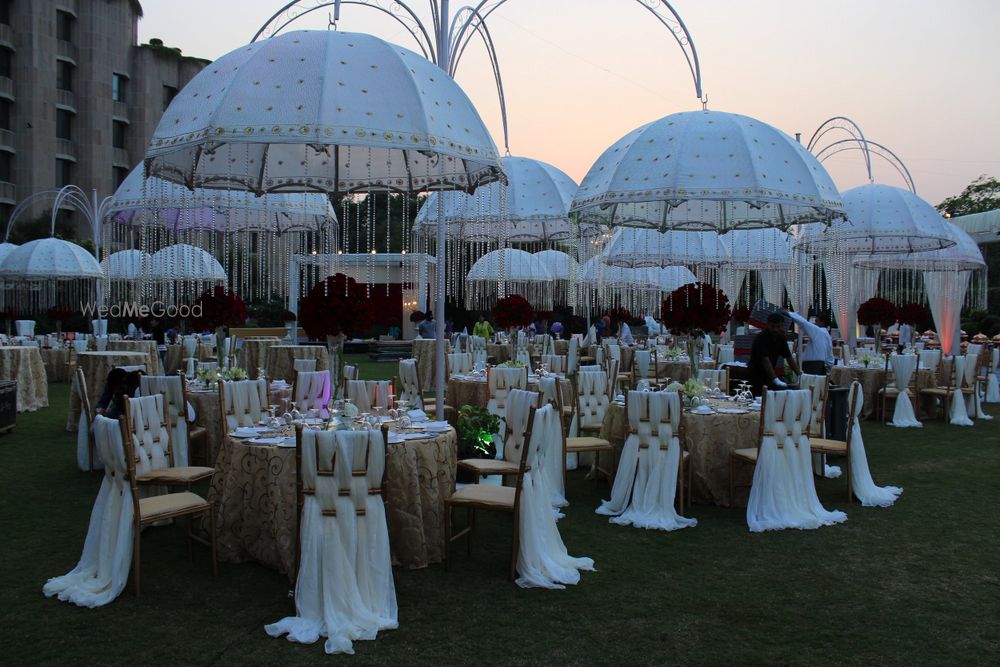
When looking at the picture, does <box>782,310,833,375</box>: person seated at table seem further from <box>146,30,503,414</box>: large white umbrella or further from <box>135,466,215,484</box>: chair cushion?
<box>135,466,215,484</box>: chair cushion

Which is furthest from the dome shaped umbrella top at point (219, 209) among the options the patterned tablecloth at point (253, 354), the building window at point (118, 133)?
the building window at point (118, 133)

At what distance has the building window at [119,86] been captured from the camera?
46.6 meters

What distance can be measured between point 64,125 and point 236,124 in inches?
1785

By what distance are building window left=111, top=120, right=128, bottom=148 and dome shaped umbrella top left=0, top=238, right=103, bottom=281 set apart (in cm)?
3110

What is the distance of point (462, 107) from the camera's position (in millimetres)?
6309

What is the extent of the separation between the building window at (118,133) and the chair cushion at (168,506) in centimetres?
4691

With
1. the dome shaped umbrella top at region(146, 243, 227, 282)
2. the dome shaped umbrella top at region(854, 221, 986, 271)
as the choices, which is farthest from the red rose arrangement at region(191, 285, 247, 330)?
the dome shaped umbrella top at region(854, 221, 986, 271)

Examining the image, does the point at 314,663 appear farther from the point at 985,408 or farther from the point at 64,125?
the point at 64,125

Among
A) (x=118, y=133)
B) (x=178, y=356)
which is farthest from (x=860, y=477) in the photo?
(x=118, y=133)

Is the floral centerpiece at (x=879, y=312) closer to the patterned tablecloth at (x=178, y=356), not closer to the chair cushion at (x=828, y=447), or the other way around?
the chair cushion at (x=828, y=447)

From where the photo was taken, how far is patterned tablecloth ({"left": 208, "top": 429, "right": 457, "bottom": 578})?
5207 mm

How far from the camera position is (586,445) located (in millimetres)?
7750

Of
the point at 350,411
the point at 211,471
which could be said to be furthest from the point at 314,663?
the point at 211,471

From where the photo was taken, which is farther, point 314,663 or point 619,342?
point 619,342
